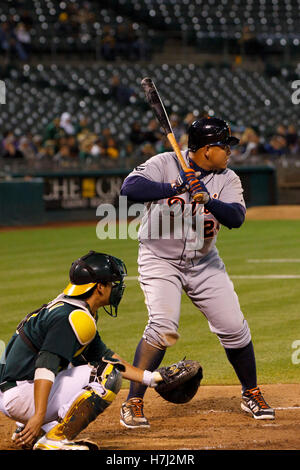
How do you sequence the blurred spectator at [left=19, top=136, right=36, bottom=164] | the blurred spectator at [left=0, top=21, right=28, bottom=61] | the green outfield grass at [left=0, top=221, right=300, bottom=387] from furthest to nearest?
the blurred spectator at [left=0, top=21, right=28, bottom=61]
the blurred spectator at [left=19, top=136, right=36, bottom=164]
the green outfield grass at [left=0, top=221, right=300, bottom=387]

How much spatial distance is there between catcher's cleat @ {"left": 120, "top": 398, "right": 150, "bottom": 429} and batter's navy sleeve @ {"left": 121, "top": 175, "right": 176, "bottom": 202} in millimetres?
1230

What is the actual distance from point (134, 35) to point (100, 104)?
3615 mm

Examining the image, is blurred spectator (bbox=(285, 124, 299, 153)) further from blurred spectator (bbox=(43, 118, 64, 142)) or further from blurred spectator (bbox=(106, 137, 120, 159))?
blurred spectator (bbox=(43, 118, 64, 142))

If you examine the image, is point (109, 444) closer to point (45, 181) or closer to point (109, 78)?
point (45, 181)

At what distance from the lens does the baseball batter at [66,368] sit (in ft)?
13.3

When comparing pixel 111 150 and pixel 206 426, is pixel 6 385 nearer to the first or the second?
pixel 206 426

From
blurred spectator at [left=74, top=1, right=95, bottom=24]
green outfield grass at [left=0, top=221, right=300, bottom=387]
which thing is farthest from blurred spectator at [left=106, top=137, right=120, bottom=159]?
blurred spectator at [left=74, top=1, right=95, bottom=24]

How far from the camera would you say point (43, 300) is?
29.7ft

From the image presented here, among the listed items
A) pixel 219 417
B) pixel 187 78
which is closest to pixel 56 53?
pixel 187 78

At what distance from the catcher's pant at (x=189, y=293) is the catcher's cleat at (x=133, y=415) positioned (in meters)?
0.39

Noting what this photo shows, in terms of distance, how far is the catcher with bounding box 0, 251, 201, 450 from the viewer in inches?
159

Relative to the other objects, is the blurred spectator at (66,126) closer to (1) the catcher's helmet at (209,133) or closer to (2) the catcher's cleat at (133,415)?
(1) the catcher's helmet at (209,133)

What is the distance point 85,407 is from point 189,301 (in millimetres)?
5365

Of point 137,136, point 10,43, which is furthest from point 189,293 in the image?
point 10,43
